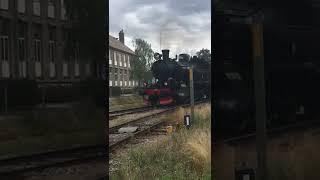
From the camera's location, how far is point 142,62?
13.0 feet

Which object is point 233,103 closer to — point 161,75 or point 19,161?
point 161,75

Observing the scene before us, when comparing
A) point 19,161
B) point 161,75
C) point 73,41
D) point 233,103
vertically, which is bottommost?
point 19,161

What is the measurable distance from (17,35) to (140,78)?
1.14m

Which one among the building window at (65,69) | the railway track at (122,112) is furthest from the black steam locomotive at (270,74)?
the building window at (65,69)

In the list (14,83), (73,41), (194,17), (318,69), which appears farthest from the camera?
(318,69)

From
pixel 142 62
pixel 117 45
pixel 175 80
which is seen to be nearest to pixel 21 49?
pixel 117 45

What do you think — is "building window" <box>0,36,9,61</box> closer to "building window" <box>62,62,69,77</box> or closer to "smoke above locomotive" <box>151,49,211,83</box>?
"building window" <box>62,62,69,77</box>

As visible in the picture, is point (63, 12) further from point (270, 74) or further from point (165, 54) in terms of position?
point (270, 74)

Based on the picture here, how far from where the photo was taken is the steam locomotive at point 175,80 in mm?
3973

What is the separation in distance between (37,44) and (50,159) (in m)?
0.93

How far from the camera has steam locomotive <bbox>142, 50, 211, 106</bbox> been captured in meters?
3.97

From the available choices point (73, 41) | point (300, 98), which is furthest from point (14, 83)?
point (300, 98)

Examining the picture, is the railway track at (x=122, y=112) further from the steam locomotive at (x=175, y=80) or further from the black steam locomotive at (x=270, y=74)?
the black steam locomotive at (x=270, y=74)

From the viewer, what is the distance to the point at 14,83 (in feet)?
11.0
